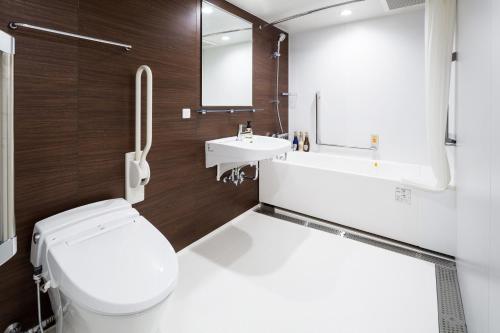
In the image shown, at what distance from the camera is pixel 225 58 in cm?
249

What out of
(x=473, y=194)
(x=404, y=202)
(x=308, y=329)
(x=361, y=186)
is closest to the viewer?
(x=473, y=194)

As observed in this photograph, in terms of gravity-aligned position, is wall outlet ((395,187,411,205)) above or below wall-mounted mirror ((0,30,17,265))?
below

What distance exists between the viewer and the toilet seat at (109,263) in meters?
1.00

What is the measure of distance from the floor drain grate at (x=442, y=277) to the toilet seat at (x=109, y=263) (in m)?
1.51

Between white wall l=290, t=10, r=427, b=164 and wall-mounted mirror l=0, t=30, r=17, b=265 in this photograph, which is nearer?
wall-mounted mirror l=0, t=30, r=17, b=265

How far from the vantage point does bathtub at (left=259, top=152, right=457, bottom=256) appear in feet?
6.89

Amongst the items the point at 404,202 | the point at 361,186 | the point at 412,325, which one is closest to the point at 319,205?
the point at 361,186

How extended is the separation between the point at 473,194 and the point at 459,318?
2.57 feet

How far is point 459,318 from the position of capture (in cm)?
154

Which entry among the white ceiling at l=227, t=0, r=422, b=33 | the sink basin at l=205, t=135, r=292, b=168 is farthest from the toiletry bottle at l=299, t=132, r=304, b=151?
the white ceiling at l=227, t=0, r=422, b=33

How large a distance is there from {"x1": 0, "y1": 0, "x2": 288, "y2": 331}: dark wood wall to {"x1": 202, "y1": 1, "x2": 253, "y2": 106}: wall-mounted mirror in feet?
0.31

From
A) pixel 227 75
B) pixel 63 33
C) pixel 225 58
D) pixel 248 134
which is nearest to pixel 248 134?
pixel 248 134

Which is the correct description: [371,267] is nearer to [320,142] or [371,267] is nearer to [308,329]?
[308,329]

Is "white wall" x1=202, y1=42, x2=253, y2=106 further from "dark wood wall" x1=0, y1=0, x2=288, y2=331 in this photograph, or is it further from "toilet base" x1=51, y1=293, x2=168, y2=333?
"toilet base" x1=51, y1=293, x2=168, y2=333
